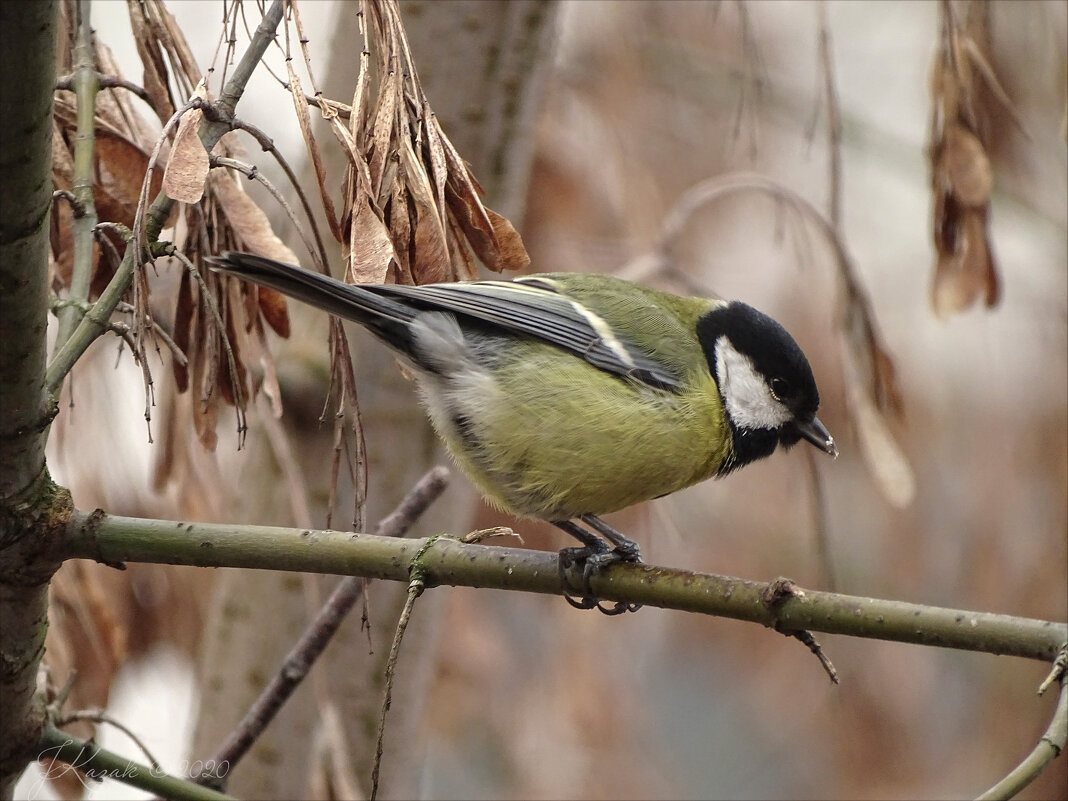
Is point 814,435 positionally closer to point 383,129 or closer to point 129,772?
point 383,129

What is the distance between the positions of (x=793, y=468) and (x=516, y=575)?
2.93m

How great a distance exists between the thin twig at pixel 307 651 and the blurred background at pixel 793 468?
928mm

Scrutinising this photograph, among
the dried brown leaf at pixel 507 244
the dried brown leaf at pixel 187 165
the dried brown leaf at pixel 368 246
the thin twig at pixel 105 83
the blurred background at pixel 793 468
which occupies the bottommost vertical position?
the blurred background at pixel 793 468

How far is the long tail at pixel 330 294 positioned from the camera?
5.76 ft

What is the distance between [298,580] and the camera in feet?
9.09

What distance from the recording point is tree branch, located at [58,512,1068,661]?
1431 millimetres

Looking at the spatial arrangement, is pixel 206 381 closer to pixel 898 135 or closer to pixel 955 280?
pixel 955 280

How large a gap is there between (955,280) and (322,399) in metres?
1.47

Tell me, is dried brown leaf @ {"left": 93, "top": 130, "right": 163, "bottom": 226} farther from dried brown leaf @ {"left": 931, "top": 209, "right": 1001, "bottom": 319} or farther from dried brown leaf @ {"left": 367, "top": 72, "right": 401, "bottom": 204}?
dried brown leaf @ {"left": 931, "top": 209, "right": 1001, "bottom": 319}

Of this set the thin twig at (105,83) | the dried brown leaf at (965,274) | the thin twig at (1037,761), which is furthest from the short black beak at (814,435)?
the thin twig at (105,83)

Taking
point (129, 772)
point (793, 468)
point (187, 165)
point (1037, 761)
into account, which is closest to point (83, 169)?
point (187, 165)

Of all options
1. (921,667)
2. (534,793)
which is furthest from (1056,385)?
(534,793)

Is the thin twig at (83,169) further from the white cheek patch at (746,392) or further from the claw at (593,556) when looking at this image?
the white cheek patch at (746,392)

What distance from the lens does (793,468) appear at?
14.4ft
